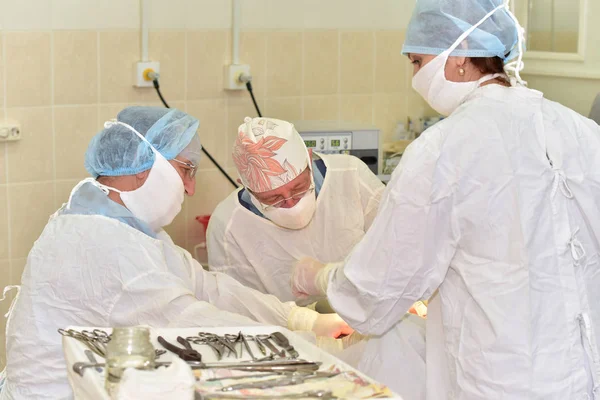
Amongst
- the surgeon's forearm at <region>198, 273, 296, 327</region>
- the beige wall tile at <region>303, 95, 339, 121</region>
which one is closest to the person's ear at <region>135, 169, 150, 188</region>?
the surgeon's forearm at <region>198, 273, 296, 327</region>

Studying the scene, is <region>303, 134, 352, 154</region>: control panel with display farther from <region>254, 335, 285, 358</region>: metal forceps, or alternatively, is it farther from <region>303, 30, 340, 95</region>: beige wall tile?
<region>254, 335, 285, 358</region>: metal forceps

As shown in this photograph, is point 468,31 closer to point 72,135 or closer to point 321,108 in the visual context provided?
point 72,135

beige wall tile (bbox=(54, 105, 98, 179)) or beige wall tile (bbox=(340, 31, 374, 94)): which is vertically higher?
beige wall tile (bbox=(340, 31, 374, 94))

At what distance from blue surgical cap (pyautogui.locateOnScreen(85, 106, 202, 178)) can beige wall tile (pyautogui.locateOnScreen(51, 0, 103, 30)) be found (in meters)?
1.27

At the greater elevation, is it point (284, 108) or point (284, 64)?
point (284, 64)

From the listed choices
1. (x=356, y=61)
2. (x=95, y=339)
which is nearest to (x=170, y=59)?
(x=356, y=61)

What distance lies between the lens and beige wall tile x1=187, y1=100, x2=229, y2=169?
3.70m

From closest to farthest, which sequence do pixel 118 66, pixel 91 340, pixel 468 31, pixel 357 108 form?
1. pixel 91 340
2. pixel 468 31
3. pixel 118 66
4. pixel 357 108

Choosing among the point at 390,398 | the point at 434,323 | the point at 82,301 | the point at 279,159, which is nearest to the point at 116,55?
the point at 279,159

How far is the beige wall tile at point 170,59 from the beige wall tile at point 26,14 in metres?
0.43

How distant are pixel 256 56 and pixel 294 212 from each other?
1.29 meters

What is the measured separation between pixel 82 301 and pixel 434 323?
2.68 ft

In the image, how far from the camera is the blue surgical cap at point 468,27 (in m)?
1.92

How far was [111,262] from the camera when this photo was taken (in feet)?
6.38
